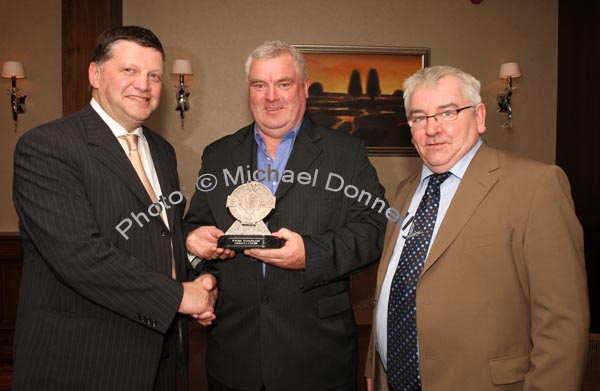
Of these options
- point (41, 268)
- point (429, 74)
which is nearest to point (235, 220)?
point (41, 268)

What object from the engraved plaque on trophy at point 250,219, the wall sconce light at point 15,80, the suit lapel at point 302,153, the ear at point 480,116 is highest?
the wall sconce light at point 15,80

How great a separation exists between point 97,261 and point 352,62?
506 cm

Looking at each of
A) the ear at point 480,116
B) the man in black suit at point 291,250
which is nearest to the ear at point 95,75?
the man in black suit at point 291,250

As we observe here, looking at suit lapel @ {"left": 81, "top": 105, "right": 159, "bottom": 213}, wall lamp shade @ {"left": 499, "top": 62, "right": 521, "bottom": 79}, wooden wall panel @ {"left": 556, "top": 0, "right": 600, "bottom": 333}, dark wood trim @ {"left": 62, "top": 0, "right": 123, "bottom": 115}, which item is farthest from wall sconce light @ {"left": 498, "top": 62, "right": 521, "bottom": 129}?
suit lapel @ {"left": 81, "top": 105, "right": 159, "bottom": 213}

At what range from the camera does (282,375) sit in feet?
7.18

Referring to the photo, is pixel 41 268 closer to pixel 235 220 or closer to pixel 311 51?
pixel 235 220

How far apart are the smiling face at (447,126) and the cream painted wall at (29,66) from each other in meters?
5.17

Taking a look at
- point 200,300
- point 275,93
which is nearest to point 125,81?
point 275,93

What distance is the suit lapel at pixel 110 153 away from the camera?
1.95m

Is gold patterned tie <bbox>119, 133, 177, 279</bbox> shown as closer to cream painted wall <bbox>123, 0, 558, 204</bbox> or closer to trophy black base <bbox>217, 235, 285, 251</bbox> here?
trophy black base <bbox>217, 235, 285, 251</bbox>

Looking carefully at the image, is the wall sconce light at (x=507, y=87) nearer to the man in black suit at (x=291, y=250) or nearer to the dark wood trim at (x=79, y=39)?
the dark wood trim at (x=79, y=39)

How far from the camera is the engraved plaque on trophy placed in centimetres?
215

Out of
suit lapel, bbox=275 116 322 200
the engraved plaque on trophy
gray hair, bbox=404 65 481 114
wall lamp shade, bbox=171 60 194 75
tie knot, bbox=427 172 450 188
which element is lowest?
the engraved plaque on trophy

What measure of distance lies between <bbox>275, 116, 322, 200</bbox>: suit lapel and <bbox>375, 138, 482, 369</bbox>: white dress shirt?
49 cm
